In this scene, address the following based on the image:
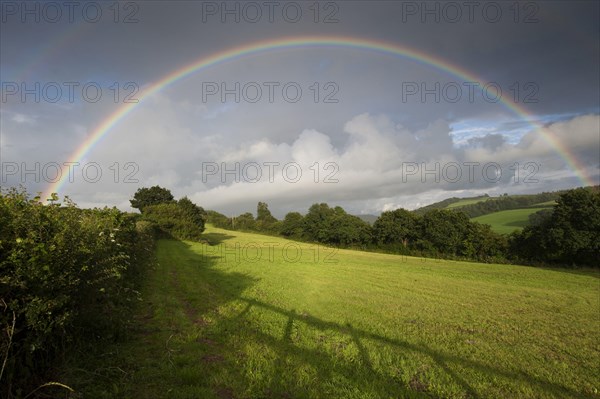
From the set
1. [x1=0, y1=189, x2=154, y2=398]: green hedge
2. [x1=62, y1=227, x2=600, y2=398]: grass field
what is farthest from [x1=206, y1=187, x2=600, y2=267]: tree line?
[x1=0, y1=189, x2=154, y2=398]: green hedge

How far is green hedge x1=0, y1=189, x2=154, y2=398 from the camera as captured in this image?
3.96m

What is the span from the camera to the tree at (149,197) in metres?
95.5

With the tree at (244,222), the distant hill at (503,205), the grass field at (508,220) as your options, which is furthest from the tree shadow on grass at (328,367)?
the tree at (244,222)

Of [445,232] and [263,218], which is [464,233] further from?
[263,218]

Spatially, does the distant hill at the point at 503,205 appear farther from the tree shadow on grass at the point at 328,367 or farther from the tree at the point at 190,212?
the tree shadow on grass at the point at 328,367

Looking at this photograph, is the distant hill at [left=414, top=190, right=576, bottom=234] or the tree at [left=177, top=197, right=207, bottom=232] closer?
the tree at [left=177, top=197, right=207, bottom=232]

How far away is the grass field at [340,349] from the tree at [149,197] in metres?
91.3

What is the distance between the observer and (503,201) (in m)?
114

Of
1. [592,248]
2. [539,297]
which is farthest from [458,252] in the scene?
[539,297]

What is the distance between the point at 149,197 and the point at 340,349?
332 feet

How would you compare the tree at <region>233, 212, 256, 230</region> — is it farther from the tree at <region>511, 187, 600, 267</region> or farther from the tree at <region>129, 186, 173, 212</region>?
the tree at <region>511, 187, 600, 267</region>

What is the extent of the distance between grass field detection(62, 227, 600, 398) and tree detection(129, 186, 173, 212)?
91.3 meters

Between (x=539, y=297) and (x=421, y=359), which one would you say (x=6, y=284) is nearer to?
(x=421, y=359)

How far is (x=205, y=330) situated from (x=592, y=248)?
163 ft
